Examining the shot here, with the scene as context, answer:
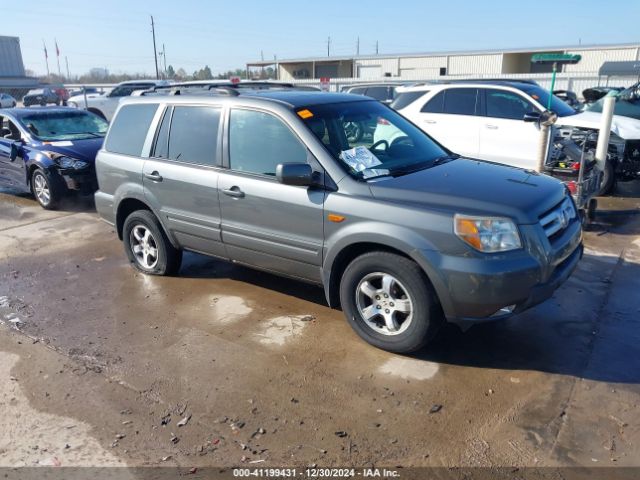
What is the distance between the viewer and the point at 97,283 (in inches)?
221

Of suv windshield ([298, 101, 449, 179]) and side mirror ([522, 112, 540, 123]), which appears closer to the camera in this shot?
suv windshield ([298, 101, 449, 179])

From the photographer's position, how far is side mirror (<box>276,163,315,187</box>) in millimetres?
3883

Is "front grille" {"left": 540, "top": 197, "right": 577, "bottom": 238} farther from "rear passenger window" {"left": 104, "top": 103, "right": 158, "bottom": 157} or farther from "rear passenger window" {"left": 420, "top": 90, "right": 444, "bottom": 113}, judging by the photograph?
"rear passenger window" {"left": 420, "top": 90, "right": 444, "bottom": 113}

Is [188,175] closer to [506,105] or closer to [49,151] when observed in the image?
[49,151]

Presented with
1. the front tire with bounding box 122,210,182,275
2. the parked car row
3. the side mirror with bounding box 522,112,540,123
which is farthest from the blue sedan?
the side mirror with bounding box 522,112,540,123

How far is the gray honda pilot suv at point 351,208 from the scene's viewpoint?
11.4 ft

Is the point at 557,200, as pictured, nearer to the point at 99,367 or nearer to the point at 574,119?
the point at 99,367

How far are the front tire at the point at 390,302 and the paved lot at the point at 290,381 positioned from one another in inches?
6.4

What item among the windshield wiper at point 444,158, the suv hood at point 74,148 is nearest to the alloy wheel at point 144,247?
the windshield wiper at point 444,158

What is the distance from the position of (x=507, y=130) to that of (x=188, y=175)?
5.67m

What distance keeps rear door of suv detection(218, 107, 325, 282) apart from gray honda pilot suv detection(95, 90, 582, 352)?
0.04 ft

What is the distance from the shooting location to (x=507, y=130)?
8477 millimetres

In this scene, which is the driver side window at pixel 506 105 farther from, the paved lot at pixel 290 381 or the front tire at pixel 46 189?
the front tire at pixel 46 189

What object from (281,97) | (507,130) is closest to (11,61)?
(507,130)
